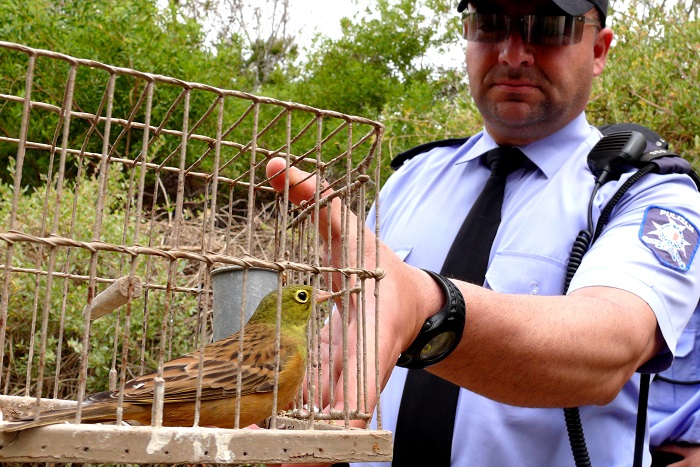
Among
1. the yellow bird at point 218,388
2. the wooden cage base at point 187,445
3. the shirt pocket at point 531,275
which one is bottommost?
the wooden cage base at point 187,445

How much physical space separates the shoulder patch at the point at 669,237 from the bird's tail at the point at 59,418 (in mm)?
1796

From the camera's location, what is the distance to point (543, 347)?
8.25ft

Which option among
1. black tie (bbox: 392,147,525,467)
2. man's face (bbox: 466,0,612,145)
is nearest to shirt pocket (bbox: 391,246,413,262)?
black tie (bbox: 392,147,525,467)

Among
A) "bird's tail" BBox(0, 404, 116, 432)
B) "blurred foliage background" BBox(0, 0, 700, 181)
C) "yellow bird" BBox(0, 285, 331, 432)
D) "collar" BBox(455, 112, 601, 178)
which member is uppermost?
"blurred foliage background" BBox(0, 0, 700, 181)

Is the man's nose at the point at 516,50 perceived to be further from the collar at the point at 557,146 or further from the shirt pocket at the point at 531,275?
the shirt pocket at the point at 531,275

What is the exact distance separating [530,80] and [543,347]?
139cm

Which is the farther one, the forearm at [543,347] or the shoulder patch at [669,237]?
the shoulder patch at [669,237]

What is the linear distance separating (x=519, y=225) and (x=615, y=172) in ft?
1.32

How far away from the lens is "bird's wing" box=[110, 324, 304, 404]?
1984mm

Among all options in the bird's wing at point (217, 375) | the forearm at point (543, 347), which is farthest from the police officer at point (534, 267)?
the bird's wing at point (217, 375)

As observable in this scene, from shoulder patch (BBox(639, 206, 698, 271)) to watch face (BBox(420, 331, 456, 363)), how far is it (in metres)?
0.83

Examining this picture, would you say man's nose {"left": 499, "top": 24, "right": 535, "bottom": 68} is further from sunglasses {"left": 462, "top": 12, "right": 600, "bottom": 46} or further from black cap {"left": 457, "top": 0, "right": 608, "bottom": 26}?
black cap {"left": 457, "top": 0, "right": 608, "bottom": 26}

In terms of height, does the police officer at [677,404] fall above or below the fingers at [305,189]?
below

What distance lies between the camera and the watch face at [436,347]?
2.37 meters
